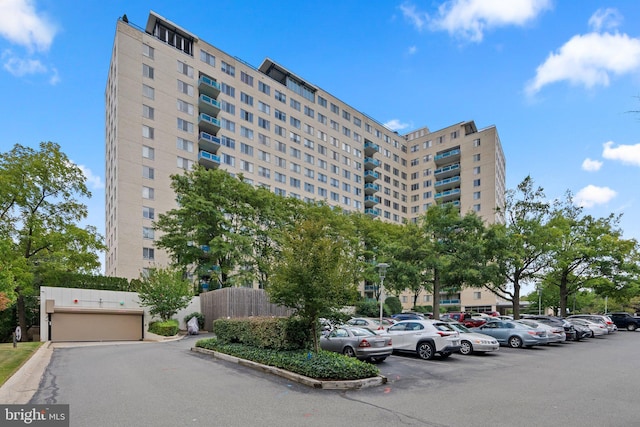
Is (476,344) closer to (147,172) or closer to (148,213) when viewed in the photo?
(148,213)

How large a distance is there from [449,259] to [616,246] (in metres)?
15.7

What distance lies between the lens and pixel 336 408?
339 inches

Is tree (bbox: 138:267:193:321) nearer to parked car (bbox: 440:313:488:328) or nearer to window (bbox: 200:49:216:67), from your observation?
parked car (bbox: 440:313:488:328)

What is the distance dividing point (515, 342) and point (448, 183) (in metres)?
68.8

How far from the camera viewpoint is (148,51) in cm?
5291

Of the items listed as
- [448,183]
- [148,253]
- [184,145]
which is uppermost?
[184,145]

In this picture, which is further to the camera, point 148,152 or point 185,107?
point 185,107

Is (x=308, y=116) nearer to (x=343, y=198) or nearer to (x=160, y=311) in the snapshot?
(x=343, y=198)

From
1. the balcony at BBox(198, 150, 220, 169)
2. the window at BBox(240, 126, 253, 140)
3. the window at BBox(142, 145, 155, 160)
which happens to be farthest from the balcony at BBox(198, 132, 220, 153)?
the window at BBox(142, 145, 155, 160)

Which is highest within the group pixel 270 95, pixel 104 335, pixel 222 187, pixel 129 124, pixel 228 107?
pixel 270 95

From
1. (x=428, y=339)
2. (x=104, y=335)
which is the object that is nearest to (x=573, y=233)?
(x=428, y=339)

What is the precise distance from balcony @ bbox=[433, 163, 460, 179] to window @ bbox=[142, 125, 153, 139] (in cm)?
5842

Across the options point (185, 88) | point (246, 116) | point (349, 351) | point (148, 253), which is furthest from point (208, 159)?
point (349, 351)

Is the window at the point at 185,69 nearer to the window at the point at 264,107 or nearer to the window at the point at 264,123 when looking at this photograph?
the window at the point at 264,107
